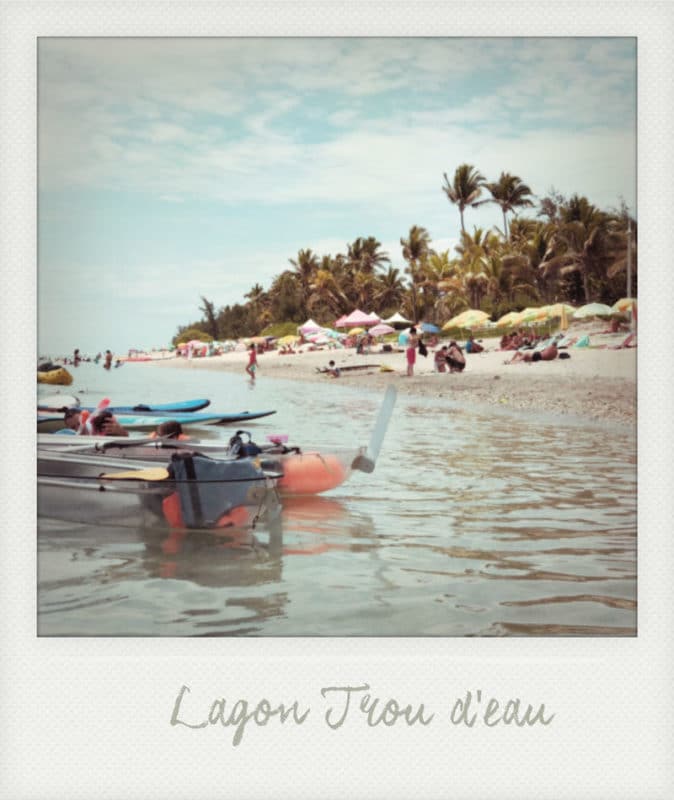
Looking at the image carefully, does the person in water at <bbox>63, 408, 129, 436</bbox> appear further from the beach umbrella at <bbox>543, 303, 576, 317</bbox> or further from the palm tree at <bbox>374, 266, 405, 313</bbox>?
the beach umbrella at <bbox>543, 303, 576, 317</bbox>

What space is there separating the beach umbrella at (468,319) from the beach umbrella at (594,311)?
27.3 inches

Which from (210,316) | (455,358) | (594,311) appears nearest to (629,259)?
(594,311)

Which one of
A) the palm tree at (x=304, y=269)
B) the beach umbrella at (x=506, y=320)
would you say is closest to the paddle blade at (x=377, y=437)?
the beach umbrella at (x=506, y=320)

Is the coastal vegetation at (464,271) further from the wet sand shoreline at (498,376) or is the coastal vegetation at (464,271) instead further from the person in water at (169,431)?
the person in water at (169,431)

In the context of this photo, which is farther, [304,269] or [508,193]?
[304,269]

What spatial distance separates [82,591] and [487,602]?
5.65 ft

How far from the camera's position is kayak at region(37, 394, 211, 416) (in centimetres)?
386

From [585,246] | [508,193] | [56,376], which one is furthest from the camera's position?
[508,193]

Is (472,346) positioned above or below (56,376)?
above

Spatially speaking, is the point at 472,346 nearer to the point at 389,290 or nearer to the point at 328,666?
the point at 389,290

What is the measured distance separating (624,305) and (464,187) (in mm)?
976

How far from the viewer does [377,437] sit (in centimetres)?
509

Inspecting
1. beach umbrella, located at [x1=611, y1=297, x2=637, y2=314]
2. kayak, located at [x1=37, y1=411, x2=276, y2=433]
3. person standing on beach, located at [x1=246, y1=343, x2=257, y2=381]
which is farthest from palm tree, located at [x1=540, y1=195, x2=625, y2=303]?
kayak, located at [x1=37, y1=411, x2=276, y2=433]
